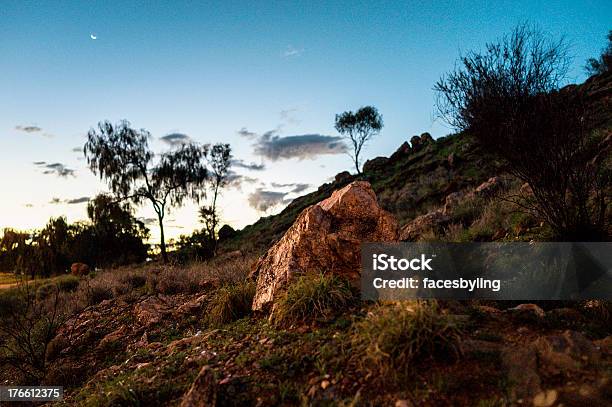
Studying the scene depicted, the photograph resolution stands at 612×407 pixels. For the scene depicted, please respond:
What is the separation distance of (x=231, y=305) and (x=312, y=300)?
2.06m

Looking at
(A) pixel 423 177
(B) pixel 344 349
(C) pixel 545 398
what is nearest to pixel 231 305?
(B) pixel 344 349

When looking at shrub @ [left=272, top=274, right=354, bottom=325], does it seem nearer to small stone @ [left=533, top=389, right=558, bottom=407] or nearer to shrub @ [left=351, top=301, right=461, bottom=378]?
shrub @ [left=351, top=301, right=461, bottom=378]

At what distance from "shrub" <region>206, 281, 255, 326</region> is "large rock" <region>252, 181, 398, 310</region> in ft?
1.47

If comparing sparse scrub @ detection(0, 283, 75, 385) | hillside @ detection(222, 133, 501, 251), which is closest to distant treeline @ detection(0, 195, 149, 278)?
hillside @ detection(222, 133, 501, 251)

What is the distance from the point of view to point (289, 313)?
5.00 metres

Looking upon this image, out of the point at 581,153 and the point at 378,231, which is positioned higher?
the point at 581,153

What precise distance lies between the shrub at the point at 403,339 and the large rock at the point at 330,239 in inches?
81.8

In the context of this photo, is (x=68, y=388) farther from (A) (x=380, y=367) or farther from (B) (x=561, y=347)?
(B) (x=561, y=347)

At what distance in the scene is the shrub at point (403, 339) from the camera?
3451mm

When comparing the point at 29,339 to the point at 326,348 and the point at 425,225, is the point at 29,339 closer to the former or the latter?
the point at 326,348

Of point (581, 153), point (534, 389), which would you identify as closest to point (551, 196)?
point (581, 153)

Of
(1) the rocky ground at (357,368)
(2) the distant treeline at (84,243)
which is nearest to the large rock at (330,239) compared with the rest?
(1) the rocky ground at (357,368)

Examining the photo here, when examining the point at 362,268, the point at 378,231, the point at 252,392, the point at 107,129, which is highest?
the point at 107,129

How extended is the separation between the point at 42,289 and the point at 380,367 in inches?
551
